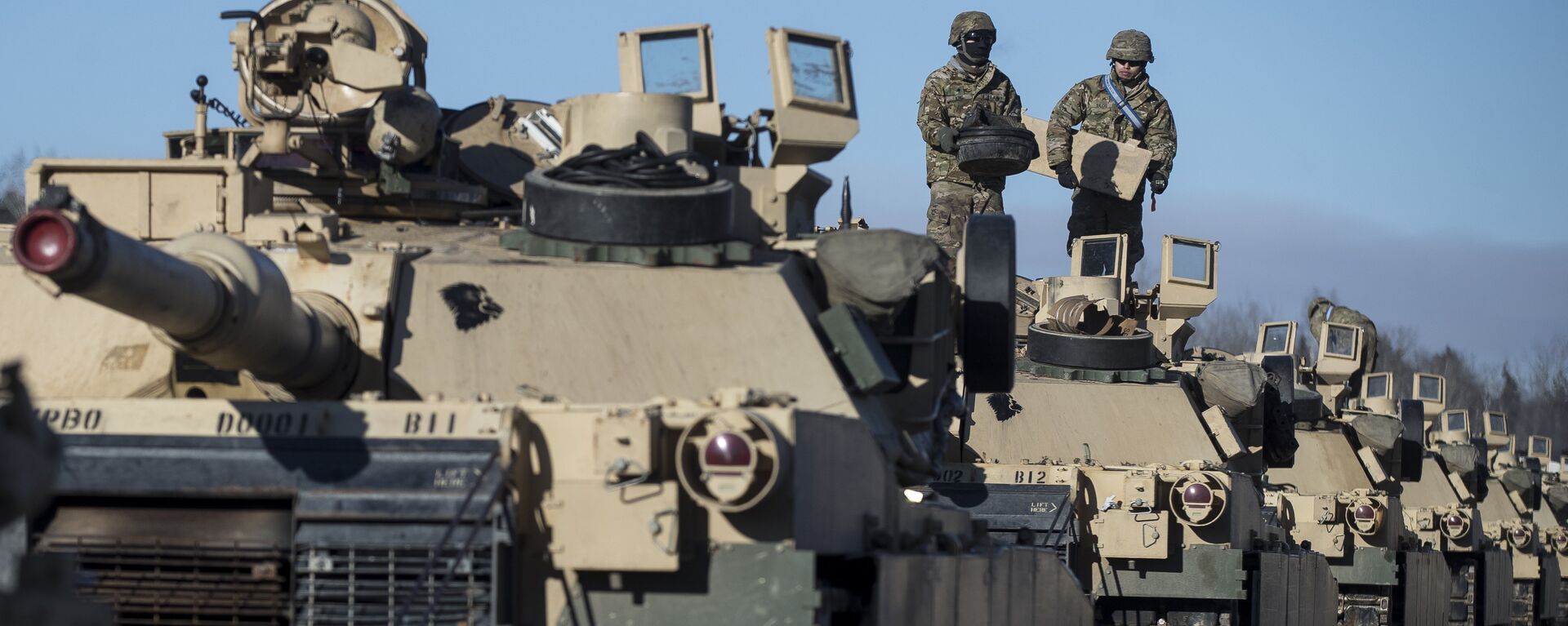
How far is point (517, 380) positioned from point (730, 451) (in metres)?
1.97

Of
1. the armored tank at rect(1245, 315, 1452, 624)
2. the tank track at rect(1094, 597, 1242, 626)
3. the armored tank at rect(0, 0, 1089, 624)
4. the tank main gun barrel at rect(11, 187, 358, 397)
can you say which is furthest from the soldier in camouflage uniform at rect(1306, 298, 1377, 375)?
the tank main gun barrel at rect(11, 187, 358, 397)

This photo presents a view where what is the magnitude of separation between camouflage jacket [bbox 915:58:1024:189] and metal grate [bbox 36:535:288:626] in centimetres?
1548

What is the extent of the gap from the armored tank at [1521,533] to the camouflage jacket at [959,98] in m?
10.2

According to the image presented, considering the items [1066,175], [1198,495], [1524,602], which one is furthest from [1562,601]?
[1198,495]

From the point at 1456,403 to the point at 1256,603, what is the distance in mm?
96476

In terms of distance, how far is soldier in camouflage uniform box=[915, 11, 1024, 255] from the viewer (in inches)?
922

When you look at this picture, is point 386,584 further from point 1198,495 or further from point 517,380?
point 1198,495

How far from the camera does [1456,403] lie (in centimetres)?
10981

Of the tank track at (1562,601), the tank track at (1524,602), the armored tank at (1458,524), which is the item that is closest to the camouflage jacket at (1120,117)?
the armored tank at (1458,524)

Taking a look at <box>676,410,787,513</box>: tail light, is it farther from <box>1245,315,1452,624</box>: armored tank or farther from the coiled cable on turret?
<box>1245,315,1452,624</box>: armored tank

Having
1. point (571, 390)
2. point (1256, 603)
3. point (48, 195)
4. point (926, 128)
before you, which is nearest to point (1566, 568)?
point (926, 128)

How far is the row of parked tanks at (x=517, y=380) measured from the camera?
8453 mm

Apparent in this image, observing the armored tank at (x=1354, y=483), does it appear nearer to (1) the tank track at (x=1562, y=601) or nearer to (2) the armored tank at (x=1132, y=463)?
Result: (2) the armored tank at (x=1132, y=463)

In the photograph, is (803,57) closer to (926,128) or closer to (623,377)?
(623,377)
